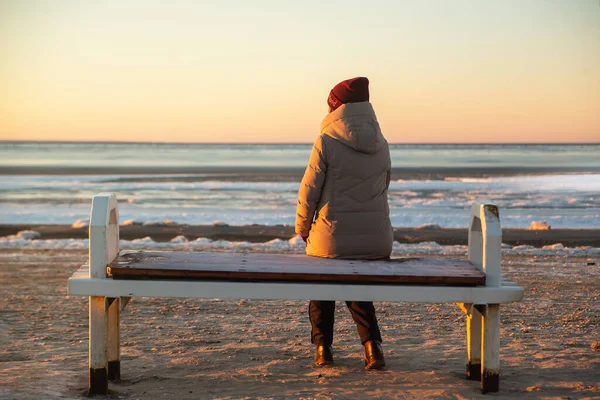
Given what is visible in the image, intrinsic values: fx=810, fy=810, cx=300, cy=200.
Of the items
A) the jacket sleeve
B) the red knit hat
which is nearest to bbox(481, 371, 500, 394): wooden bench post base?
the jacket sleeve

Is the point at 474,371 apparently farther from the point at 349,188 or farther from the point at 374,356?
the point at 349,188

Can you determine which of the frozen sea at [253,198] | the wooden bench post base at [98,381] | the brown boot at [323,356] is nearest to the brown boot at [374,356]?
the brown boot at [323,356]

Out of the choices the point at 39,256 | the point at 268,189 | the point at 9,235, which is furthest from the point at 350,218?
the point at 268,189

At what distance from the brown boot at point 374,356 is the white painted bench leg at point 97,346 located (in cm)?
159

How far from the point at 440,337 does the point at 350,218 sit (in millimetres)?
1757

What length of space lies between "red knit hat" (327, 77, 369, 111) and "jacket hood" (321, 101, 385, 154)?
1.5 inches

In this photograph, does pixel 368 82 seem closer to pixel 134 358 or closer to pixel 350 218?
pixel 350 218

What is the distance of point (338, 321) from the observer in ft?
21.8

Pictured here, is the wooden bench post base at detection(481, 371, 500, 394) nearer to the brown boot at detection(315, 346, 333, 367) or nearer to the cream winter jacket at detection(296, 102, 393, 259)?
the cream winter jacket at detection(296, 102, 393, 259)

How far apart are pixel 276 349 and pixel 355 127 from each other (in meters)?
1.77

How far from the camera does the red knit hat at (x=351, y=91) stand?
4867 mm

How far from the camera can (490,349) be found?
14.5 ft

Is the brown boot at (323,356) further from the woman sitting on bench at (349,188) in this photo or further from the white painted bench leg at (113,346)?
the white painted bench leg at (113,346)

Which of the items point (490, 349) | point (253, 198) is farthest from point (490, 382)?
point (253, 198)
